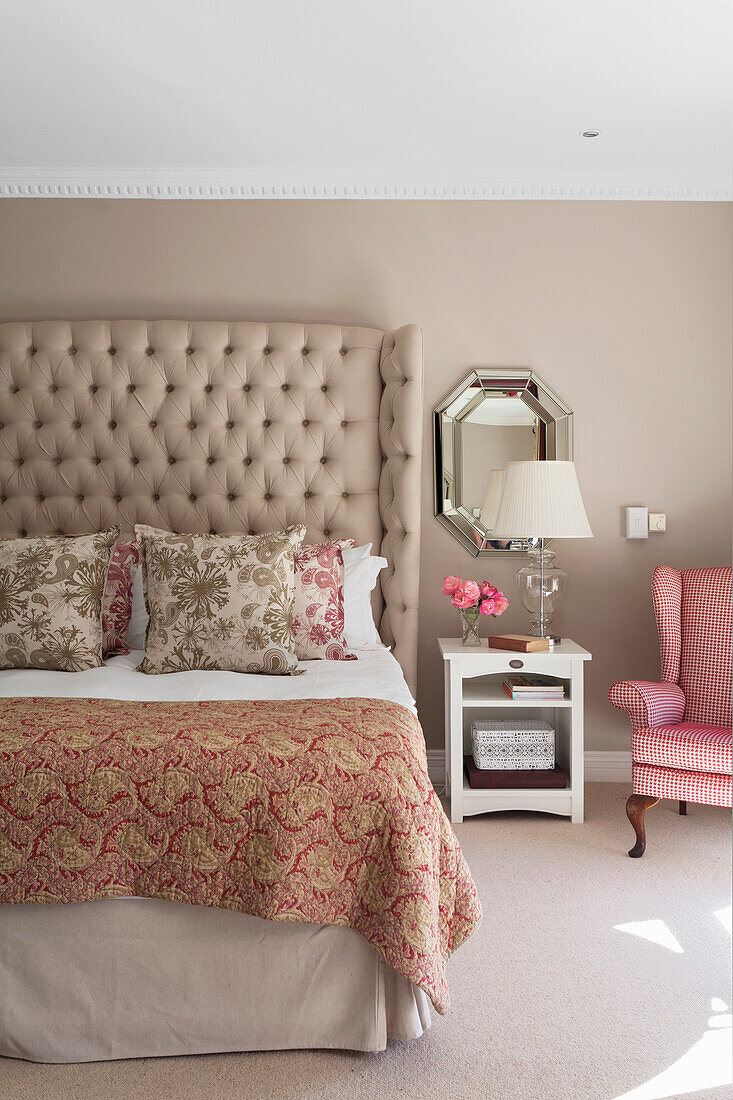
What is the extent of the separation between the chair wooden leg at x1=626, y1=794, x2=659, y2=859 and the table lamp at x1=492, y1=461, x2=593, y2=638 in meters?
0.71

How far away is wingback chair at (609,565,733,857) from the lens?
259 cm

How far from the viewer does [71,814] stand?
5.24ft

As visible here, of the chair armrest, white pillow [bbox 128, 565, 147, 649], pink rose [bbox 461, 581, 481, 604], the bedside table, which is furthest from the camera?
pink rose [bbox 461, 581, 481, 604]

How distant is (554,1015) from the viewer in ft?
5.83

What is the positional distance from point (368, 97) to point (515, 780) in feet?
8.09

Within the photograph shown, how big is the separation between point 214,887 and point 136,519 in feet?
6.29

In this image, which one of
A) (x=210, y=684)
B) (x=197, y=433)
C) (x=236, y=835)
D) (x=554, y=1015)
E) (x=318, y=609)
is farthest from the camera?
(x=197, y=433)

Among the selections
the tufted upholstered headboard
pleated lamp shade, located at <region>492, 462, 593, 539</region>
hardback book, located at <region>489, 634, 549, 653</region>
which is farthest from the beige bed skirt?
pleated lamp shade, located at <region>492, 462, 593, 539</region>

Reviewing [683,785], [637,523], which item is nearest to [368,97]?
[637,523]

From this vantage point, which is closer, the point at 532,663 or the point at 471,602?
the point at 532,663

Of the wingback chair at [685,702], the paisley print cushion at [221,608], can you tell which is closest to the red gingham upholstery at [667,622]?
the wingback chair at [685,702]

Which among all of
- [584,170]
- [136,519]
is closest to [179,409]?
[136,519]

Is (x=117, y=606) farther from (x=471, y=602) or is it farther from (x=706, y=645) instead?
(x=706, y=645)

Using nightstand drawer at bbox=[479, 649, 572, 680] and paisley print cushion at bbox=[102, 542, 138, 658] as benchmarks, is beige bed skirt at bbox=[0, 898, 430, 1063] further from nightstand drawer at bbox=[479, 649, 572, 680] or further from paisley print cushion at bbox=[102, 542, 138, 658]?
nightstand drawer at bbox=[479, 649, 572, 680]
